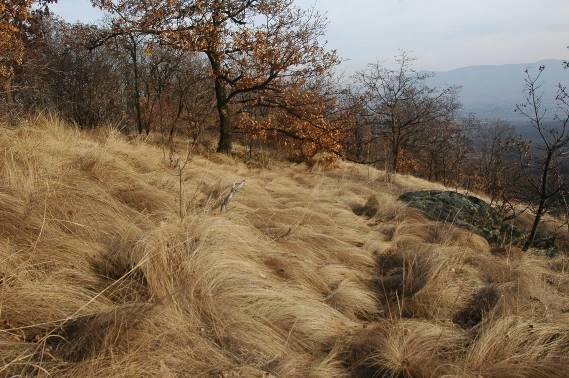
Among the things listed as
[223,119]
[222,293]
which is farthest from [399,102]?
[222,293]

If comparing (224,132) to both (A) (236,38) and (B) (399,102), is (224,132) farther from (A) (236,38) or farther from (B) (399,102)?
(B) (399,102)

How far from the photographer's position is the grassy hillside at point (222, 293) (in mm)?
2162

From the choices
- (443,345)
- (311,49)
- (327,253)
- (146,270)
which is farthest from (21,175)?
(311,49)

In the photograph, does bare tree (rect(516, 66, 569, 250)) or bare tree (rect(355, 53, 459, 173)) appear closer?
bare tree (rect(516, 66, 569, 250))

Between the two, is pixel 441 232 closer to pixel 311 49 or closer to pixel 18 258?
pixel 18 258

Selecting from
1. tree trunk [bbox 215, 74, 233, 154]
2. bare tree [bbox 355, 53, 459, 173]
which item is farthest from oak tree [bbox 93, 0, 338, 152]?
bare tree [bbox 355, 53, 459, 173]

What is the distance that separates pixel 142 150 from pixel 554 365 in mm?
5767

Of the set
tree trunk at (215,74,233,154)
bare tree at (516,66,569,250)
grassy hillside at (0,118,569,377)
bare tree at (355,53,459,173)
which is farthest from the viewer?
bare tree at (355,53,459,173)

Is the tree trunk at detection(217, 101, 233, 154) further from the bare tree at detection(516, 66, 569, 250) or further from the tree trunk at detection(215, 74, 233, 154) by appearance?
the bare tree at detection(516, 66, 569, 250)

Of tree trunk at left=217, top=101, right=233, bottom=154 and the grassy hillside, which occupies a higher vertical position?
tree trunk at left=217, top=101, right=233, bottom=154

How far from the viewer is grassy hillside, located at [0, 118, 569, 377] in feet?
7.09

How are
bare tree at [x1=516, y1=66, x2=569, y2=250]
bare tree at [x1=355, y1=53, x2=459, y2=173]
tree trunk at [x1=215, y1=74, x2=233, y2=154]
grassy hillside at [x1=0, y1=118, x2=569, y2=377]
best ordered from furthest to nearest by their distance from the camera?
bare tree at [x1=355, y1=53, x2=459, y2=173] → tree trunk at [x1=215, y1=74, x2=233, y2=154] → bare tree at [x1=516, y1=66, x2=569, y2=250] → grassy hillside at [x1=0, y1=118, x2=569, y2=377]

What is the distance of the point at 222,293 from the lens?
→ 284cm

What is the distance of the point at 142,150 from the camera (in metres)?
6.77
